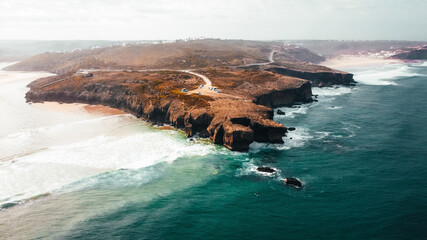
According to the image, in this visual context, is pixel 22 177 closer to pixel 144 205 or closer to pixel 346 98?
pixel 144 205

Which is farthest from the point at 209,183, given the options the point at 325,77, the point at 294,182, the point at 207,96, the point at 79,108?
the point at 325,77

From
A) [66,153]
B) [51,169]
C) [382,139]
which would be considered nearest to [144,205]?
[51,169]

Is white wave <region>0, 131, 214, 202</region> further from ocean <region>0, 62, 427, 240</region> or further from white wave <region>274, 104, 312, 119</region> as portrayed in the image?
white wave <region>274, 104, 312, 119</region>

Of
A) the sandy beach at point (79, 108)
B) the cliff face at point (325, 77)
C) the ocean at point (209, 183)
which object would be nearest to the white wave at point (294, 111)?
the ocean at point (209, 183)

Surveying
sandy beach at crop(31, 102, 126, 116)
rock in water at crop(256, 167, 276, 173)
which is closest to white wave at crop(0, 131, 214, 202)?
rock in water at crop(256, 167, 276, 173)

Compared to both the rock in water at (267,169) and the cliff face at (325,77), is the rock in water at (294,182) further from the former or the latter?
the cliff face at (325,77)
